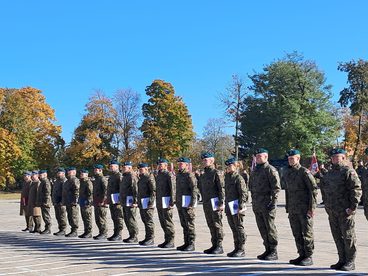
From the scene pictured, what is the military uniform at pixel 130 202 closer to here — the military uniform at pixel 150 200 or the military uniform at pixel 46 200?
the military uniform at pixel 150 200

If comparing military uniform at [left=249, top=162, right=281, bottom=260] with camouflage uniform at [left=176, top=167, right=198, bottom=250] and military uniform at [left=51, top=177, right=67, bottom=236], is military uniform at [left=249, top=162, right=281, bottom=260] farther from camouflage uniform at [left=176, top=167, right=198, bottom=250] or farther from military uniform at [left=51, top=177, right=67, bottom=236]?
military uniform at [left=51, top=177, right=67, bottom=236]

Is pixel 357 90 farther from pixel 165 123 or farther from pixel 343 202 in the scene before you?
pixel 343 202

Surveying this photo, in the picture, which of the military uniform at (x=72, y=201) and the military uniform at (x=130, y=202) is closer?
the military uniform at (x=130, y=202)

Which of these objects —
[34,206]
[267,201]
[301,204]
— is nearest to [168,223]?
[267,201]

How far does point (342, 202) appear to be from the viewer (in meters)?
8.42

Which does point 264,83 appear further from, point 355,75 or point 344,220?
point 344,220

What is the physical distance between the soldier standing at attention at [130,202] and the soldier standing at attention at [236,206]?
10.4ft

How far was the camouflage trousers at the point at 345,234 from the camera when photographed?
8.30 m

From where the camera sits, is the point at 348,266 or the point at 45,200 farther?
the point at 45,200

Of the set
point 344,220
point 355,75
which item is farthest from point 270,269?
point 355,75

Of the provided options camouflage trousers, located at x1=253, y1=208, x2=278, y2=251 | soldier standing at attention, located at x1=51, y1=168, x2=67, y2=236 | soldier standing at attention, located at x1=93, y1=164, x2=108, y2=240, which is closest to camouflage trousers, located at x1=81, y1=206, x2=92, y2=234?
soldier standing at attention, located at x1=93, y1=164, x2=108, y2=240

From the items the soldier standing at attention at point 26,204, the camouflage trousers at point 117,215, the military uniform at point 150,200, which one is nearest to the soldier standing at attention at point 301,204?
the military uniform at point 150,200

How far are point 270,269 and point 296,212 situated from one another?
3.77ft

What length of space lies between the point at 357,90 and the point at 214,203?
51978 mm
